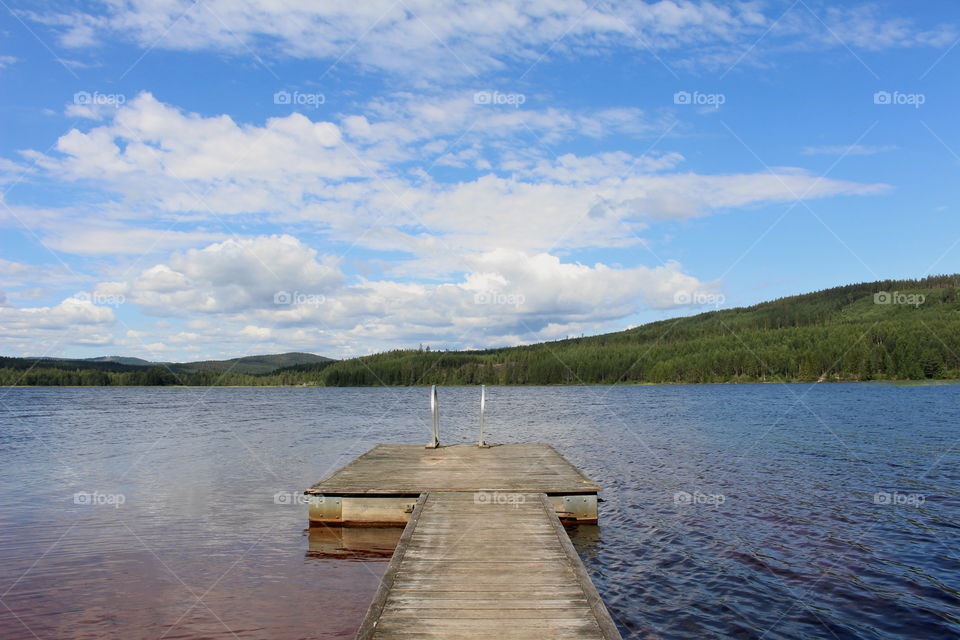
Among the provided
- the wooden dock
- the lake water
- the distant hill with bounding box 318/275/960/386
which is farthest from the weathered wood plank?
the distant hill with bounding box 318/275/960/386

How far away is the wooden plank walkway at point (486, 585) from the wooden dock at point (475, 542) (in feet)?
0.05

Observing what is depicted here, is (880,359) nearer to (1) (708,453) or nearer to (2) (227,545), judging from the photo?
→ (1) (708,453)

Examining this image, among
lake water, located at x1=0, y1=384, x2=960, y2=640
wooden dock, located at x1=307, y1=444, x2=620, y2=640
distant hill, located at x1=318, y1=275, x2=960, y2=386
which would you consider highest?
distant hill, located at x1=318, y1=275, x2=960, y2=386

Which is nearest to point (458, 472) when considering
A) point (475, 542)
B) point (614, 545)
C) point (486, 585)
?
point (614, 545)

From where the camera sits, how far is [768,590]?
11555 millimetres

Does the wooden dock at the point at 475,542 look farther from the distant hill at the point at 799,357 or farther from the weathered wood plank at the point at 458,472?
the distant hill at the point at 799,357

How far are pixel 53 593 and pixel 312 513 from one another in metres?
5.46

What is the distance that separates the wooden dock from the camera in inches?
280

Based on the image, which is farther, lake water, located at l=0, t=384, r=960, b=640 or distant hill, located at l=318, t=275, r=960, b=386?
distant hill, located at l=318, t=275, r=960, b=386

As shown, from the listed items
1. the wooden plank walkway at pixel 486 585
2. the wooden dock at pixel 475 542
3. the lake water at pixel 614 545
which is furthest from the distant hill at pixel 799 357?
the wooden plank walkway at pixel 486 585

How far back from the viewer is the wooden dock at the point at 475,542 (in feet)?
23.3

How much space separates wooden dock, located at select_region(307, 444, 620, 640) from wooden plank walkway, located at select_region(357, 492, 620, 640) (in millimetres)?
17

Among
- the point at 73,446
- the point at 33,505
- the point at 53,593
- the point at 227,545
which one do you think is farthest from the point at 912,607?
the point at 73,446

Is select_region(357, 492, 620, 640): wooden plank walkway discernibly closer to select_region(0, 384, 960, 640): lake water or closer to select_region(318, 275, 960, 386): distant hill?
select_region(0, 384, 960, 640): lake water
